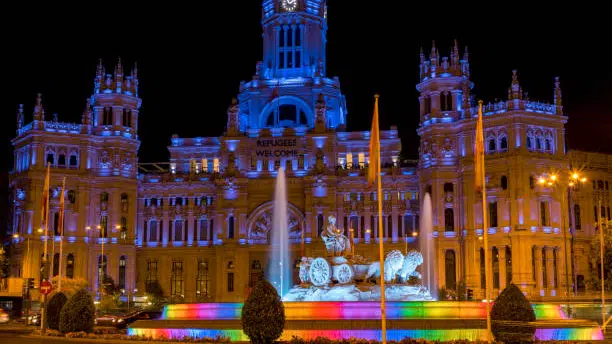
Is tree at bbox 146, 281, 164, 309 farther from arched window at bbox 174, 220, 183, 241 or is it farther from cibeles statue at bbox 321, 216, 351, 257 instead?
cibeles statue at bbox 321, 216, 351, 257

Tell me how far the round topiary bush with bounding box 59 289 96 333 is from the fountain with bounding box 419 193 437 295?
55.6 metres

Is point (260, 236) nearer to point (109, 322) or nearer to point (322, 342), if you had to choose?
point (109, 322)

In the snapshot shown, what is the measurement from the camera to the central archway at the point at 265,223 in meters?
109

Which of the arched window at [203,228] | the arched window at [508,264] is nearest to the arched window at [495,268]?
the arched window at [508,264]

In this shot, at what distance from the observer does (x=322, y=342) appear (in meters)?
39.1

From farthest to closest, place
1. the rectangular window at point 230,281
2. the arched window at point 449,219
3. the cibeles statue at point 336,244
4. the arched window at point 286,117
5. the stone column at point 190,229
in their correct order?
the arched window at point 286,117 < the stone column at point 190,229 < the rectangular window at point 230,281 < the arched window at point 449,219 < the cibeles statue at point 336,244

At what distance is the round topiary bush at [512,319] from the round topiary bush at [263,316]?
9.85m

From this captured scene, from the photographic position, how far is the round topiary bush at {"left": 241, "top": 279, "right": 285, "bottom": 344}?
37.8 m

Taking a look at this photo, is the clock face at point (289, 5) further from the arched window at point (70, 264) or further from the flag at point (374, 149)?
the flag at point (374, 149)

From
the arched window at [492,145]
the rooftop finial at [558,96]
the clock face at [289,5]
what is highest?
the clock face at [289,5]

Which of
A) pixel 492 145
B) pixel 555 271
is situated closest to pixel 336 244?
pixel 555 271

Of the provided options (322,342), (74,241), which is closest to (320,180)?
(74,241)

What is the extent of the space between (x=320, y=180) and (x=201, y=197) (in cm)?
1726

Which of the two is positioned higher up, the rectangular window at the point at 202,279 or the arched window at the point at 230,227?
the arched window at the point at 230,227
